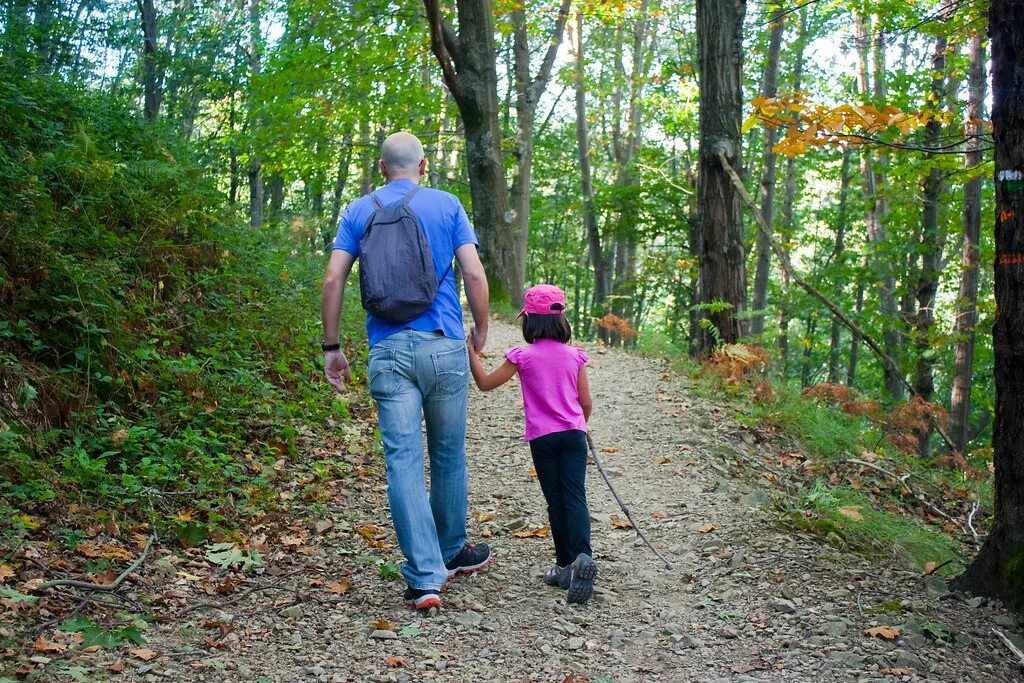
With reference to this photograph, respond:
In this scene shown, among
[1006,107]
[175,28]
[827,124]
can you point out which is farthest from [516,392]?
[175,28]

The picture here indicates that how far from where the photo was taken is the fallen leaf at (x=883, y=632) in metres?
4.00

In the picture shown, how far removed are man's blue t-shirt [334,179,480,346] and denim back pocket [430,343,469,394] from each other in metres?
0.10

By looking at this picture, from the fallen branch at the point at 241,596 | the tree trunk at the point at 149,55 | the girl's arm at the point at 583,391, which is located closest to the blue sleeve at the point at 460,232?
the girl's arm at the point at 583,391

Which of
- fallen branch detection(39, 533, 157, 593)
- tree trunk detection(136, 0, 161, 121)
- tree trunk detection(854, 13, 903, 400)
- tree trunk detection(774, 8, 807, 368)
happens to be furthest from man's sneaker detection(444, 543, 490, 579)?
tree trunk detection(774, 8, 807, 368)

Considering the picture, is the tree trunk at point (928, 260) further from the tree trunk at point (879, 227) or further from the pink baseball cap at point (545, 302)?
the pink baseball cap at point (545, 302)

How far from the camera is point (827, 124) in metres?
6.36

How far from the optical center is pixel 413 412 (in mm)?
4328

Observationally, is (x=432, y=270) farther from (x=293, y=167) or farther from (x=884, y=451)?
(x=293, y=167)

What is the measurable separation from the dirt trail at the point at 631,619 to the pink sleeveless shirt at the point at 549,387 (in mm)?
983

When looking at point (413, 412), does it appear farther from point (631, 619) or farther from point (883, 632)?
point (883, 632)

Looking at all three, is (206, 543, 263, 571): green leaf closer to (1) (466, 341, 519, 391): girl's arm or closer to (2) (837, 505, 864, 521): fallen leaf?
(1) (466, 341, 519, 391): girl's arm

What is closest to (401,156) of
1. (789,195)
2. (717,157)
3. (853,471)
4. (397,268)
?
(397,268)

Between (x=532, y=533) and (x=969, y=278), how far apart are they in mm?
12267

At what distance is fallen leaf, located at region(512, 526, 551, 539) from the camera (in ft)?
18.6
